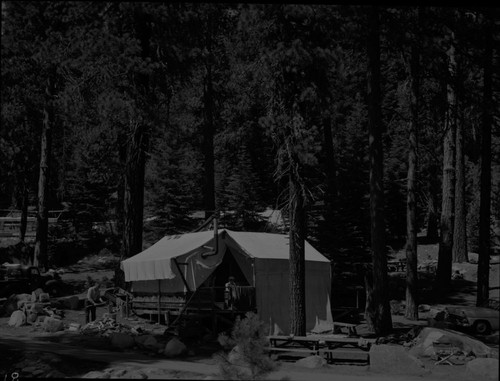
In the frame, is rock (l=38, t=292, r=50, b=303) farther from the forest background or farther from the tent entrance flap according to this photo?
the tent entrance flap

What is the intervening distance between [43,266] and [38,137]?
6.77 metres

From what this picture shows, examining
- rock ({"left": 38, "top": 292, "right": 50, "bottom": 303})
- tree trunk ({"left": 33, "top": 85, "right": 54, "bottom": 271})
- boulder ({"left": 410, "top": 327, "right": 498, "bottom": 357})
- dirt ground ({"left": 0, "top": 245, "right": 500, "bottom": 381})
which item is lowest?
dirt ground ({"left": 0, "top": 245, "right": 500, "bottom": 381})

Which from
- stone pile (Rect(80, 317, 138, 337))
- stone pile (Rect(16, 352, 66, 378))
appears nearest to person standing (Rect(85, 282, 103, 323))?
stone pile (Rect(80, 317, 138, 337))

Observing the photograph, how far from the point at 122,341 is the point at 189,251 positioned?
3658 millimetres

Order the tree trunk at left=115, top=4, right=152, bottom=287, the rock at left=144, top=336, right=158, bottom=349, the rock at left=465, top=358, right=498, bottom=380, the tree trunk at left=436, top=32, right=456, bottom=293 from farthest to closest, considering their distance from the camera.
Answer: the tree trunk at left=436, top=32, right=456, bottom=293
the tree trunk at left=115, top=4, right=152, bottom=287
the rock at left=144, top=336, right=158, bottom=349
the rock at left=465, top=358, right=498, bottom=380

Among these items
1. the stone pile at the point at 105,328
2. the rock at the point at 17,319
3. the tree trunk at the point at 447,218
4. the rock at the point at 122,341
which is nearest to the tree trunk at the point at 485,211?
the tree trunk at the point at 447,218

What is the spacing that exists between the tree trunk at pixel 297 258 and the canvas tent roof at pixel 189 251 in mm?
2144

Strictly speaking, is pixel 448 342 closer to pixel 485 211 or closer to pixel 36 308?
pixel 485 211

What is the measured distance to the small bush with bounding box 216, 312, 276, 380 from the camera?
27.2 feet

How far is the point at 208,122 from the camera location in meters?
29.3

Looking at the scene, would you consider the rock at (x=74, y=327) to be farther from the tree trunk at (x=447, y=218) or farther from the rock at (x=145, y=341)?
the tree trunk at (x=447, y=218)

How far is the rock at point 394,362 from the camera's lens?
480 inches

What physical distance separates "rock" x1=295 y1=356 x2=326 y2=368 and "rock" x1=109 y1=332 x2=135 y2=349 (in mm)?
4419

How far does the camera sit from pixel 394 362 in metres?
12.4
